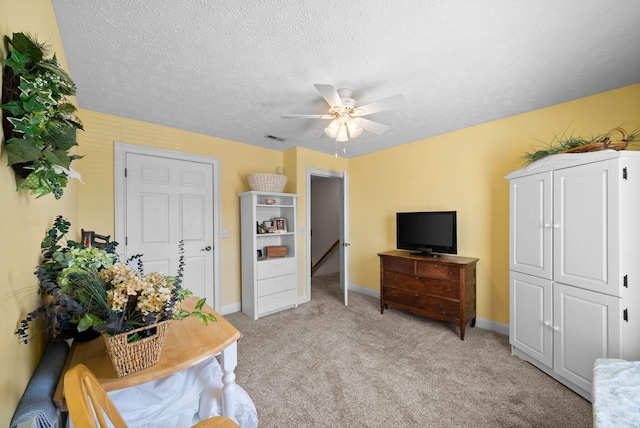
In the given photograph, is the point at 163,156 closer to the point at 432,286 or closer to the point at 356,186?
the point at 356,186

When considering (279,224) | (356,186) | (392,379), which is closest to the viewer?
(392,379)

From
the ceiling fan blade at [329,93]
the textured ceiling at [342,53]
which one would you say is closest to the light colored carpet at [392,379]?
the ceiling fan blade at [329,93]

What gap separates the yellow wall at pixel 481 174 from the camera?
2295mm

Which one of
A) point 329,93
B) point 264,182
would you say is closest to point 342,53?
point 329,93

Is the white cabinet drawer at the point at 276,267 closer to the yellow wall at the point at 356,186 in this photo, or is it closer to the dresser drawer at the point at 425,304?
the yellow wall at the point at 356,186

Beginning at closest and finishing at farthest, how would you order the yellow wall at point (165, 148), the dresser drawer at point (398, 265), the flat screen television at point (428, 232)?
the yellow wall at point (165, 148) → the flat screen television at point (428, 232) → the dresser drawer at point (398, 265)

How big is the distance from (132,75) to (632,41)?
332cm

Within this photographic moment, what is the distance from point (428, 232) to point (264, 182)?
2.20 metres

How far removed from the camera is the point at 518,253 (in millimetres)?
2266

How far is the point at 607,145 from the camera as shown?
1700 millimetres

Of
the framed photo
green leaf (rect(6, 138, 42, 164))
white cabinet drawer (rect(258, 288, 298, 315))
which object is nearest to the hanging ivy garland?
green leaf (rect(6, 138, 42, 164))

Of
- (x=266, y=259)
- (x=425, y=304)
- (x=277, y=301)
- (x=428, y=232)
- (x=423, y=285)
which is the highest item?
(x=428, y=232)

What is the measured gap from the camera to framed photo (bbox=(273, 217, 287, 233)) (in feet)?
12.3

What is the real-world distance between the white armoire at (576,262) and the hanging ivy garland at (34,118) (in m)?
2.87
